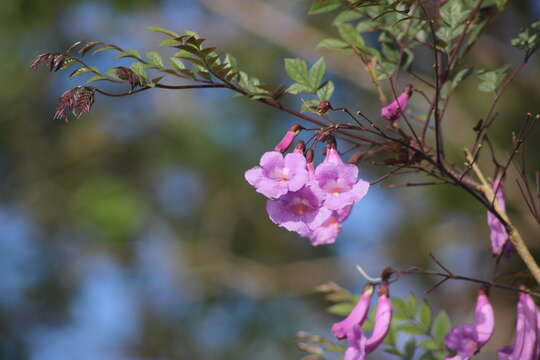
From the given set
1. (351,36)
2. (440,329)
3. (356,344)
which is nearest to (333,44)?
(351,36)

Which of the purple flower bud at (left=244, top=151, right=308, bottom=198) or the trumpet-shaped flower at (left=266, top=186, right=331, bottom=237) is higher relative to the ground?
the purple flower bud at (left=244, top=151, right=308, bottom=198)

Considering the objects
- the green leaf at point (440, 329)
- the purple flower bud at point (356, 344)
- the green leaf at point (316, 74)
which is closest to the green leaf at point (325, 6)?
the green leaf at point (316, 74)

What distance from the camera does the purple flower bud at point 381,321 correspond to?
1241 millimetres

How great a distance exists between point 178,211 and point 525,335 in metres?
6.64

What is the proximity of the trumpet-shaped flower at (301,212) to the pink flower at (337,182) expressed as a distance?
0.02 meters

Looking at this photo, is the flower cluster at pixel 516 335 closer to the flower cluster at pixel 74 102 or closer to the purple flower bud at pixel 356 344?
the purple flower bud at pixel 356 344


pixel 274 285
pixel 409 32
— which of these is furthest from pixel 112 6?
pixel 409 32

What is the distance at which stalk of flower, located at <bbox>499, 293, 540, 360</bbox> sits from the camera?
1.14 meters

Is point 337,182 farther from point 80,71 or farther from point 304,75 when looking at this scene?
point 80,71

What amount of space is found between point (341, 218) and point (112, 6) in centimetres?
530

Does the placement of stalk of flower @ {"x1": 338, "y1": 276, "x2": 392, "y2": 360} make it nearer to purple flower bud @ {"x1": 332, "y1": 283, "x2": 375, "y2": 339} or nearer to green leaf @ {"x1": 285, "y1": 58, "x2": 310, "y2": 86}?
purple flower bud @ {"x1": 332, "y1": 283, "x2": 375, "y2": 339}

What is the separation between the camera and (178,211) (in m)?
7.62

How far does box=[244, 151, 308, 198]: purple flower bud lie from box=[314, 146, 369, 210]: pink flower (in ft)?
0.10

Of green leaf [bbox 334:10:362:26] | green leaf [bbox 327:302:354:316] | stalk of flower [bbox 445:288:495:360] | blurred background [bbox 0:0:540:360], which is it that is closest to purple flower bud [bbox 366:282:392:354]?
stalk of flower [bbox 445:288:495:360]
